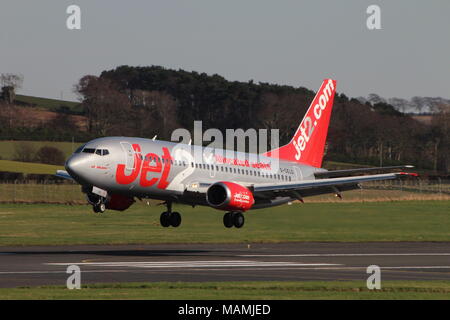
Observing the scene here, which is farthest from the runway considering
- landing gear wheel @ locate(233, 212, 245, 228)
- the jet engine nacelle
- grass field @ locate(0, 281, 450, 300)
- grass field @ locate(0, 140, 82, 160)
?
grass field @ locate(0, 140, 82, 160)

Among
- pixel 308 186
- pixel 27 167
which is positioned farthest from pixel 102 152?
pixel 27 167

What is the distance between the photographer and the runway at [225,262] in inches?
1592

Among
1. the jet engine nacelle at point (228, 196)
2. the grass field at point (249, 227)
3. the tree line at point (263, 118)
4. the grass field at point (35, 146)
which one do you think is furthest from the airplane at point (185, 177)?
the tree line at point (263, 118)

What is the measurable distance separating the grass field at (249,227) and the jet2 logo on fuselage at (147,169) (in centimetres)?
1412

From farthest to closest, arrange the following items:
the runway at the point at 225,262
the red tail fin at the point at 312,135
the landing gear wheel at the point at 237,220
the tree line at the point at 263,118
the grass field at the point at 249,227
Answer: the tree line at the point at 263,118
the grass field at the point at 249,227
the red tail fin at the point at 312,135
the landing gear wheel at the point at 237,220
the runway at the point at 225,262

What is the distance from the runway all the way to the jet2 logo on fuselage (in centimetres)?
433

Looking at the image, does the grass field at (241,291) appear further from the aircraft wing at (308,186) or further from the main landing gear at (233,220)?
the main landing gear at (233,220)

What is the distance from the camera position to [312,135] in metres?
68.2

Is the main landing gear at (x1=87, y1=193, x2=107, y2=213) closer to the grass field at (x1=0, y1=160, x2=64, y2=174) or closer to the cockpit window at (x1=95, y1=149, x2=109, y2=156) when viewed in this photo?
the cockpit window at (x1=95, y1=149, x2=109, y2=156)

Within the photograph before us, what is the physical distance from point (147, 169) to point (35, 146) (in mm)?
87133

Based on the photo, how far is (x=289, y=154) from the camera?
214 ft

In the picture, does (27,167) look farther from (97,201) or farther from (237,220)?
(97,201)
